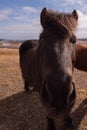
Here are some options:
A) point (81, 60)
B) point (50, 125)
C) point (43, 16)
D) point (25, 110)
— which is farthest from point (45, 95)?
point (81, 60)

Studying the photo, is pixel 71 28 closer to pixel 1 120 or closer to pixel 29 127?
pixel 29 127

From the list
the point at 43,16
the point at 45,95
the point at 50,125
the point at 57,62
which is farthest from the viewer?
the point at 50,125

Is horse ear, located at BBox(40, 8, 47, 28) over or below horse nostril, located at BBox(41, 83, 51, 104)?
over

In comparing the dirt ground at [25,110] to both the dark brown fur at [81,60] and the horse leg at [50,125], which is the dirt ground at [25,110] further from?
the dark brown fur at [81,60]

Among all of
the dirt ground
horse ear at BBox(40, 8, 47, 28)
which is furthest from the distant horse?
the dirt ground

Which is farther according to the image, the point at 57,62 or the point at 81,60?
the point at 81,60

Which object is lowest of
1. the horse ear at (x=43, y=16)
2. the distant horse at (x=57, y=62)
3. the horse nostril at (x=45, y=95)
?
the horse nostril at (x=45, y=95)

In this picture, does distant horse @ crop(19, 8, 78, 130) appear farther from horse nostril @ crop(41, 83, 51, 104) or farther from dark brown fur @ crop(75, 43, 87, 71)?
dark brown fur @ crop(75, 43, 87, 71)

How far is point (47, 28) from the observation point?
13.1ft

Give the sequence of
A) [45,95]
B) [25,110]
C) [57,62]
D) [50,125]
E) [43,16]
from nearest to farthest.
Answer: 1. [45,95]
2. [57,62]
3. [43,16]
4. [50,125]
5. [25,110]

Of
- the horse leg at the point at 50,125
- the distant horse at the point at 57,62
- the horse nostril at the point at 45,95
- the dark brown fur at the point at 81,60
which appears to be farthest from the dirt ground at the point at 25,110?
the horse nostril at the point at 45,95

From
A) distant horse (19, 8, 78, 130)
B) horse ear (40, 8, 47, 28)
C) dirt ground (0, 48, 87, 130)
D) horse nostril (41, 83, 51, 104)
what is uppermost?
horse ear (40, 8, 47, 28)

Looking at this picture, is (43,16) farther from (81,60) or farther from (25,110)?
(81,60)

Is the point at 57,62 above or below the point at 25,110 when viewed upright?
above
